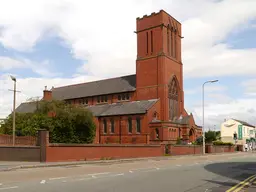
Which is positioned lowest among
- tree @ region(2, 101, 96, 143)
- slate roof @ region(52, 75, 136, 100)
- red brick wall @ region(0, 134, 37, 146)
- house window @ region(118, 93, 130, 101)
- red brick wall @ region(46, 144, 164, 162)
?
red brick wall @ region(46, 144, 164, 162)

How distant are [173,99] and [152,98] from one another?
4.48 metres

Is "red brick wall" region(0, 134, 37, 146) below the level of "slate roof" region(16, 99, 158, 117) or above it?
below

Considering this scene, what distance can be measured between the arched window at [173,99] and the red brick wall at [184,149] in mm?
8550

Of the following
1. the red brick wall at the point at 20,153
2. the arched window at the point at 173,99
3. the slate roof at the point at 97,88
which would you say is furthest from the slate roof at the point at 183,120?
the red brick wall at the point at 20,153

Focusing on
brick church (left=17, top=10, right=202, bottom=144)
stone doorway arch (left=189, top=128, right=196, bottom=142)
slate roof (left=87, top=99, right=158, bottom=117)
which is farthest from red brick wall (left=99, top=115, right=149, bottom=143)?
stone doorway arch (left=189, top=128, right=196, bottom=142)

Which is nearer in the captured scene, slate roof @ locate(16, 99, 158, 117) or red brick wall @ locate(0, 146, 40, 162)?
red brick wall @ locate(0, 146, 40, 162)

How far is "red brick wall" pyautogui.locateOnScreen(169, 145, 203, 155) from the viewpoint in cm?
4838

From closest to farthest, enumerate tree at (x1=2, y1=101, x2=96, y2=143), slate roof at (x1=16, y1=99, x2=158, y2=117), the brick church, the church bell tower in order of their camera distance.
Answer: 1. tree at (x1=2, y1=101, x2=96, y2=143)
2. the brick church
3. slate roof at (x1=16, y1=99, x2=158, y2=117)
4. the church bell tower

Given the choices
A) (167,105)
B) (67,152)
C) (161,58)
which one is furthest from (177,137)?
(67,152)

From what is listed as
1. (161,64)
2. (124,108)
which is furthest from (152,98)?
(161,64)

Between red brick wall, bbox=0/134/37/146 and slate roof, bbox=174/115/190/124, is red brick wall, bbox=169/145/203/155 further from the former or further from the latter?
red brick wall, bbox=0/134/37/146

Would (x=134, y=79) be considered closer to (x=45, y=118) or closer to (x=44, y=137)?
(x=45, y=118)

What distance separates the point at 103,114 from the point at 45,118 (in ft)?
64.9

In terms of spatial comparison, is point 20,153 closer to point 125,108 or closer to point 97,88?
point 125,108
